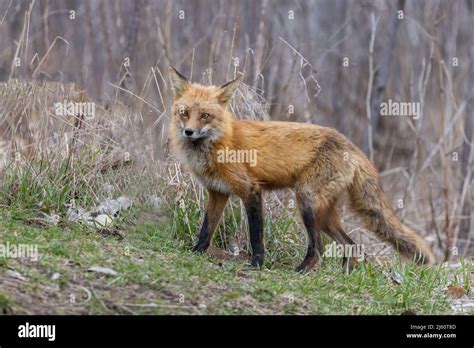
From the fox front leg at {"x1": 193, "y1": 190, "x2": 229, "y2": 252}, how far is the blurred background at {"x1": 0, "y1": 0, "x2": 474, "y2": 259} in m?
1.46

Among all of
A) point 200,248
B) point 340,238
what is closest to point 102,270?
point 200,248

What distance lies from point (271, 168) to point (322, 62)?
6093 mm

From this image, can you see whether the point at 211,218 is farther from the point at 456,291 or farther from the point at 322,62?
the point at 322,62

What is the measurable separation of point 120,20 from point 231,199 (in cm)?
492

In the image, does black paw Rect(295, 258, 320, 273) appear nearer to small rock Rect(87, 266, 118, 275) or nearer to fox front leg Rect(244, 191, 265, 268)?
fox front leg Rect(244, 191, 265, 268)

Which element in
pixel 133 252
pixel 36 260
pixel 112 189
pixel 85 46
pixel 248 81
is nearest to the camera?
pixel 36 260

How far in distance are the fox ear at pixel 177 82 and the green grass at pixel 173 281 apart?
1241mm

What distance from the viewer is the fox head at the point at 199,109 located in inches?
262

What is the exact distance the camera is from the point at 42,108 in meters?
7.66

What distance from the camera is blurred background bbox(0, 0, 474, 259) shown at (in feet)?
31.8

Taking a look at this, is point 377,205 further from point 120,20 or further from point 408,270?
point 120,20

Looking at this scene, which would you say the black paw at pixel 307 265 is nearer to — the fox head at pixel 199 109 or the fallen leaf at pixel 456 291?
the fallen leaf at pixel 456 291

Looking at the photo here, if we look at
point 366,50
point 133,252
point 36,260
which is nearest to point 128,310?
Result: point 36,260

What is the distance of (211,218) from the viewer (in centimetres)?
694
